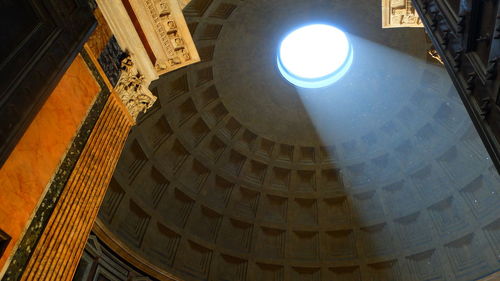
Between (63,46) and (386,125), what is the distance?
13.2m

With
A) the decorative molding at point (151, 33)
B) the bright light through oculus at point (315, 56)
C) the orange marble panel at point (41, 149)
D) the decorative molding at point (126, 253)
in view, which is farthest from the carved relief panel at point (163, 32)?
the bright light through oculus at point (315, 56)

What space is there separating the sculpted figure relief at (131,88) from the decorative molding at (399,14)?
5267 mm

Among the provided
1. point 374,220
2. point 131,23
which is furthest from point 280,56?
point 131,23

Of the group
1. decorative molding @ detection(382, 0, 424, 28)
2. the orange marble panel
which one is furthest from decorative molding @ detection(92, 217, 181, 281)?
decorative molding @ detection(382, 0, 424, 28)

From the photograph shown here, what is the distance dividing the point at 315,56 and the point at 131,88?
1207cm

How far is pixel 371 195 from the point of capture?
1661 cm

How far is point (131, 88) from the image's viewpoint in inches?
314

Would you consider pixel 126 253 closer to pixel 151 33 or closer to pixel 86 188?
pixel 86 188

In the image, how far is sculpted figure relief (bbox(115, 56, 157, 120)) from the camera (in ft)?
25.5

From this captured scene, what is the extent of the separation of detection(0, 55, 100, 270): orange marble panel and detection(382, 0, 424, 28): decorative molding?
6.06 metres

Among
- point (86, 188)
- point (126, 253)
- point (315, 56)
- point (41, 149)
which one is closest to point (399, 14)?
point (86, 188)

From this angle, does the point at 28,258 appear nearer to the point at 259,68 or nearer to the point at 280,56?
the point at 259,68

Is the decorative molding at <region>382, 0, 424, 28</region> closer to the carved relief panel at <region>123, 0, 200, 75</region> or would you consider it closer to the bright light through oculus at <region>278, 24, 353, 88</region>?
the carved relief panel at <region>123, 0, 200, 75</region>

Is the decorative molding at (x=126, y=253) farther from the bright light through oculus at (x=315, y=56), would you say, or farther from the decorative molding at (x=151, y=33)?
the bright light through oculus at (x=315, y=56)
